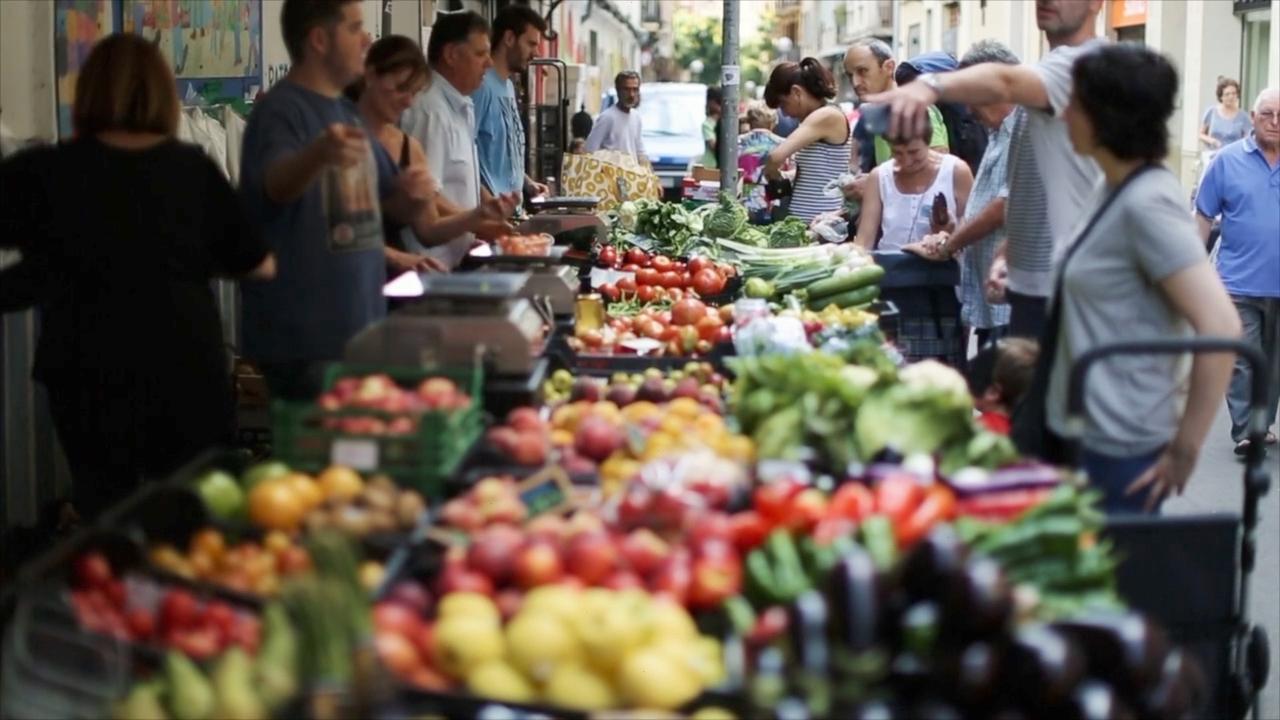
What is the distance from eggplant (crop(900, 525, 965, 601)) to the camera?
3.42 meters

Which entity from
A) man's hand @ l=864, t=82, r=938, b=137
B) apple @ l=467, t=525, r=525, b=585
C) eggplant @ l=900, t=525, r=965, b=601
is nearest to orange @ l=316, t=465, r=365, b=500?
apple @ l=467, t=525, r=525, b=585

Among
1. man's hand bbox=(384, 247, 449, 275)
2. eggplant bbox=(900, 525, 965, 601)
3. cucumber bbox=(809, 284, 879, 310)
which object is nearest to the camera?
eggplant bbox=(900, 525, 965, 601)

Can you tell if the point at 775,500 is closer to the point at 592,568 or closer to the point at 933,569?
the point at 592,568

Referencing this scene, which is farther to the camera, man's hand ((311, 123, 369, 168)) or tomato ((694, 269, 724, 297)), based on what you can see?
tomato ((694, 269, 724, 297))

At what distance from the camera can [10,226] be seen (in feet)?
17.1

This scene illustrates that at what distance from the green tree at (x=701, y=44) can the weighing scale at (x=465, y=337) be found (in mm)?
80953

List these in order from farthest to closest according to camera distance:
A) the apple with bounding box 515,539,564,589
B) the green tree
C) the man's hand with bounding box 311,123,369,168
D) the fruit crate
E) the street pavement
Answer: the green tree < the street pavement < the man's hand with bounding box 311,123,369,168 < the fruit crate < the apple with bounding box 515,539,564,589

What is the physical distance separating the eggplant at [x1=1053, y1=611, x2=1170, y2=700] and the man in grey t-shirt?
6.59ft

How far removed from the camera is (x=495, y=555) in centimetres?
376

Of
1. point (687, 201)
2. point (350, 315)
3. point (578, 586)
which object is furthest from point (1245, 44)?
point (578, 586)

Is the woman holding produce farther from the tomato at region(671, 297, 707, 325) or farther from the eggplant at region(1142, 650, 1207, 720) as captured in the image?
the eggplant at region(1142, 650, 1207, 720)

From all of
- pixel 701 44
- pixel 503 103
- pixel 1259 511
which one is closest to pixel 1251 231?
pixel 1259 511

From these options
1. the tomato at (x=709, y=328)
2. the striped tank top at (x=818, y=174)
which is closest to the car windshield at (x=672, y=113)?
the striped tank top at (x=818, y=174)

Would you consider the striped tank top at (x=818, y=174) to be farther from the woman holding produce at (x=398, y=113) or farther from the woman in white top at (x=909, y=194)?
the woman holding produce at (x=398, y=113)
